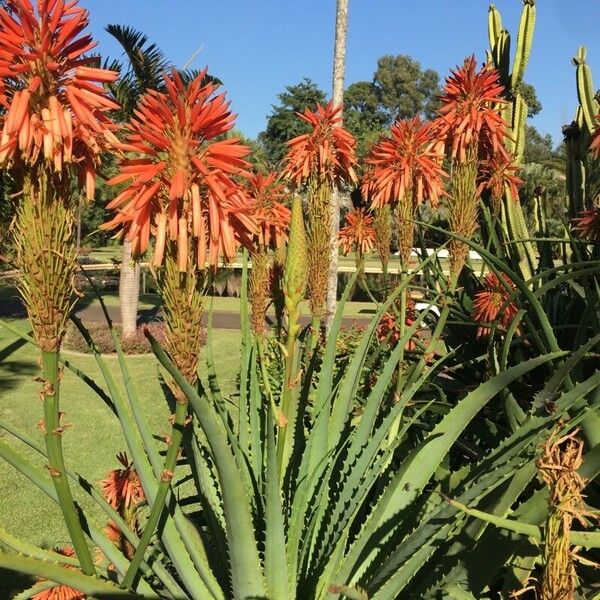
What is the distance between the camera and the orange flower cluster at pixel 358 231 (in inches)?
139

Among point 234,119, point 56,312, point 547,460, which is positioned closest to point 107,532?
point 56,312

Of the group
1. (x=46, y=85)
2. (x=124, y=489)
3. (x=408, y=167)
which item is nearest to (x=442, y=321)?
(x=408, y=167)

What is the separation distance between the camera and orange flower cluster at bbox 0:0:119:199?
1.10 metres

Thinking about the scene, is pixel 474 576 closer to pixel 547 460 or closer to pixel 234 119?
pixel 547 460

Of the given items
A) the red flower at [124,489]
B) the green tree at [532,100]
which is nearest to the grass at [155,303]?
the red flower at [124,489]

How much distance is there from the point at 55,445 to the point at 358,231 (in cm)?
245

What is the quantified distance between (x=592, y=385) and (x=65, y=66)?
1230 mm

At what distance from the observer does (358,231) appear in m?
3.41

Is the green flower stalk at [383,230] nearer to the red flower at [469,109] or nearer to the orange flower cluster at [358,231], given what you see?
the red flower at [469,109]

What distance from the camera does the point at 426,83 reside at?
59.8 meters

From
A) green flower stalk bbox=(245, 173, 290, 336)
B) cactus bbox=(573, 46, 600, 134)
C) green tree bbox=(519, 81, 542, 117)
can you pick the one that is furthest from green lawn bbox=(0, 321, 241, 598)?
green tree bbox=(519, 81, 542, 117)

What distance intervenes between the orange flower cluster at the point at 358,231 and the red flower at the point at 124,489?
198 centimetres

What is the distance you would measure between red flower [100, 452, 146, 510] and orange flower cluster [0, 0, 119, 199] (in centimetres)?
98

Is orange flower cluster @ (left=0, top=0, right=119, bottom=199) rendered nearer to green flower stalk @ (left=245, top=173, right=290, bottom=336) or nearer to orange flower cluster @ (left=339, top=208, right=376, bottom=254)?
green flower stalk @ (left=245, top=173, right=290, bottom=336)
